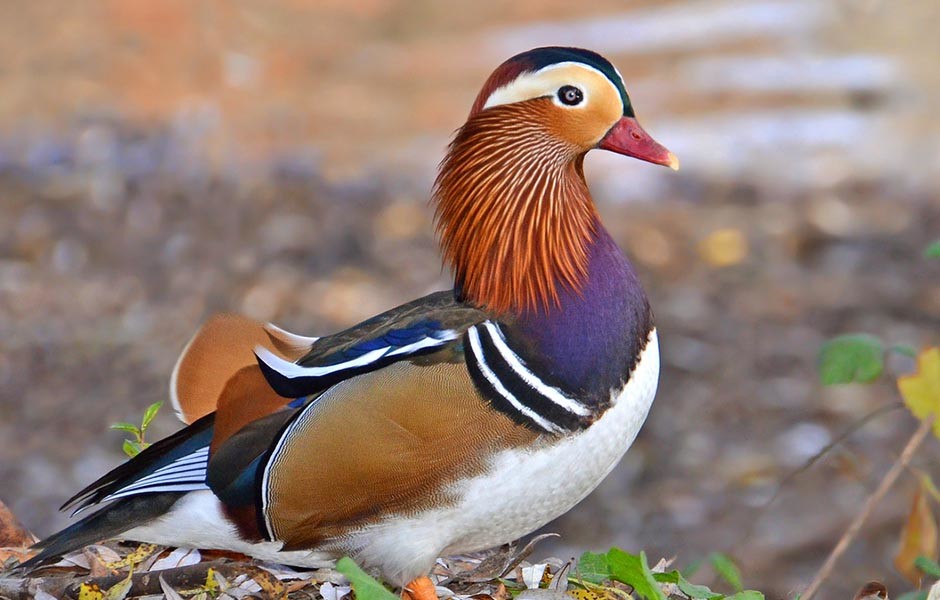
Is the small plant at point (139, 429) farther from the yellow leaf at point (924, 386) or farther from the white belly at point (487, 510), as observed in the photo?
the yellow leaf at point (924, 386)

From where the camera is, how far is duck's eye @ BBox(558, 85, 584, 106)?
2482 millimetres

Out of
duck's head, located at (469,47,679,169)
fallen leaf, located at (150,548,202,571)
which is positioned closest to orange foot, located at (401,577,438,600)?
fallen leaf, located at (150,548,202,571)

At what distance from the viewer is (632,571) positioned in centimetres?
244

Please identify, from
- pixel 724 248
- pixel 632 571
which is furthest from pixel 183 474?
pixel 724 248

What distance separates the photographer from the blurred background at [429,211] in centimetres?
486

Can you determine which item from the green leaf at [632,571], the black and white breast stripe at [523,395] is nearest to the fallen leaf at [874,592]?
the green leaf at [632,571]

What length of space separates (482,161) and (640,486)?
2.48m

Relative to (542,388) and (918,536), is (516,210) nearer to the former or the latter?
(542,388)

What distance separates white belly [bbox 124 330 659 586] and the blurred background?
30.3 inches

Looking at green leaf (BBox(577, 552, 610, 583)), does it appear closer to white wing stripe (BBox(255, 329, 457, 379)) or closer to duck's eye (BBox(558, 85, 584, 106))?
white wing stripe (BBox(255, 329, 457, 379))

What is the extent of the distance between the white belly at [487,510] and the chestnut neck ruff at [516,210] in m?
0.25

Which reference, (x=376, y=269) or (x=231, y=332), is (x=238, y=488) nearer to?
(x=231, y=332)

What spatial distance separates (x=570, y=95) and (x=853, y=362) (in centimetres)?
94

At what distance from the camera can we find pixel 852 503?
4.75 meters
